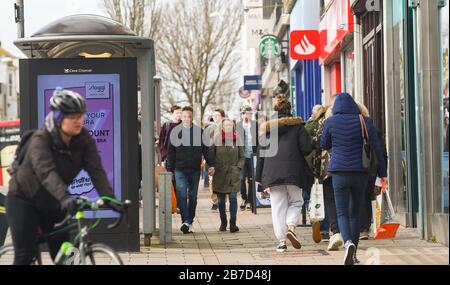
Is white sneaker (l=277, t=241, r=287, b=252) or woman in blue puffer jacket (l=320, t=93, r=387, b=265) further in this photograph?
white sneaker (l=277, t=241, r=287, b=252)

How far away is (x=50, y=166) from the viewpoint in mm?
7379

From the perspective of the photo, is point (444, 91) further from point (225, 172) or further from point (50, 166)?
point (50, 166)

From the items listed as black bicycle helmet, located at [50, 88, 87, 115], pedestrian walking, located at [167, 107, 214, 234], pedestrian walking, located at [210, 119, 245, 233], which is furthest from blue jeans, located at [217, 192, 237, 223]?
black bicycle helmet, located at [50, 88, 87, 115]

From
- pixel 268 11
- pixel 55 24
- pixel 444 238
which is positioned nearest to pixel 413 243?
pixel 444 238

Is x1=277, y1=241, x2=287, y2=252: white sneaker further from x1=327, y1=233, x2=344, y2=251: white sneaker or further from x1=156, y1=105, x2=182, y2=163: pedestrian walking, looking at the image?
x1=156, y1=105, x2=182, y2=163: pedestrian walking

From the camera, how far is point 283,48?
4131cm

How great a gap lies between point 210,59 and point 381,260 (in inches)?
1614

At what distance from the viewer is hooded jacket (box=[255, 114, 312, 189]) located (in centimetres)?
1282

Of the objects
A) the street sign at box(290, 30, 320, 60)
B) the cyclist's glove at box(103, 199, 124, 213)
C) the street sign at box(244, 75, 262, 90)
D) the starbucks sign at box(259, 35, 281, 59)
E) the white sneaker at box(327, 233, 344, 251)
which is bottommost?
the white sneaker at box(327, 233, 344, 251)

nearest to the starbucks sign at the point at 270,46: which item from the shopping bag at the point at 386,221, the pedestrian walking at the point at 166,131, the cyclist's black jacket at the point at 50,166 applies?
the pedestrian walking at the point at 166,131

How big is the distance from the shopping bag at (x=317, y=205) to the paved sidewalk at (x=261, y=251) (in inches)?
13.5

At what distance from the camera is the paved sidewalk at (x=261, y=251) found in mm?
10561

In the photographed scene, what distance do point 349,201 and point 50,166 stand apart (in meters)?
4.52

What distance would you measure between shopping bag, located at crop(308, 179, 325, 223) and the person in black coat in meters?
0.71
